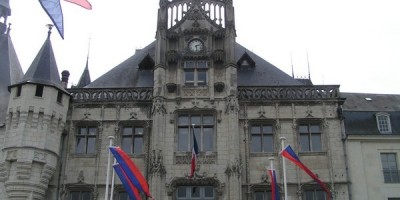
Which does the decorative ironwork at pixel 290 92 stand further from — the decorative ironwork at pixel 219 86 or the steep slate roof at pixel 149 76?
the steep slate roof at pixel 149 76

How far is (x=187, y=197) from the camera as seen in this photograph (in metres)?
30.0

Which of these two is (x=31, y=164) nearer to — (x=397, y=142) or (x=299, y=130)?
(x=299, y=130)

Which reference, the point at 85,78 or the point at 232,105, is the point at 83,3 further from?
the point at 85,78

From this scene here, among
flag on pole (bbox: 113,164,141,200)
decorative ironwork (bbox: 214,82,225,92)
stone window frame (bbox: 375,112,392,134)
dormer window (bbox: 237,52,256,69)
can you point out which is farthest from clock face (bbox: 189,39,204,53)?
stone window frame (bbox: 375,112,392,134)

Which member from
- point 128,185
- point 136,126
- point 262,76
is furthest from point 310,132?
point 128,185

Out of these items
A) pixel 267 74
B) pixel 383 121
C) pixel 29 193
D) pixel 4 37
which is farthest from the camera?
pixel 4 37

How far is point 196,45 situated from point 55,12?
8996 millimetres

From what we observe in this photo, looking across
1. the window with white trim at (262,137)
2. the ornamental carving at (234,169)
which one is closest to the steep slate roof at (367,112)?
the window with white trim at (262,137)

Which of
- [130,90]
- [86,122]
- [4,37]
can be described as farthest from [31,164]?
[4,37]

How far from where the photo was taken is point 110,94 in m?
33.0

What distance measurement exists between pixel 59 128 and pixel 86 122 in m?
1.85

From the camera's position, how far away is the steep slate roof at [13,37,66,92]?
31.2 m

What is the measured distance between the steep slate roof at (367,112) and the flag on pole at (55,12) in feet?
61.0

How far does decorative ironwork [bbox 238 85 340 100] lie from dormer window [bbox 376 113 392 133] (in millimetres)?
3271
